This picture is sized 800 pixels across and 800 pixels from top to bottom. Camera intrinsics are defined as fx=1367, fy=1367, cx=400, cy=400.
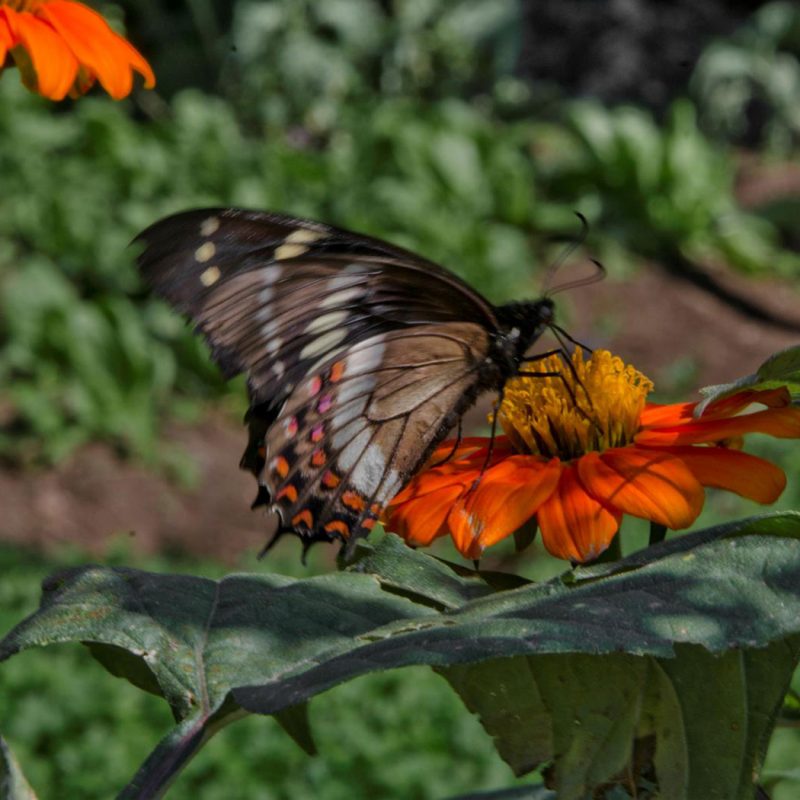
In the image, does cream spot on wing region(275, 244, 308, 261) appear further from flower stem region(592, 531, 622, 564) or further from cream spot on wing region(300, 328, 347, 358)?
flower stem region(592, 531, 622, 564)

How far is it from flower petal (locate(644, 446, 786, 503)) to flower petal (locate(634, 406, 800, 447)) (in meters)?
0.01

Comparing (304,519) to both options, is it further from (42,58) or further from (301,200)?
(301,200)

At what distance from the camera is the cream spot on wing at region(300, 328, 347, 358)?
150 cm

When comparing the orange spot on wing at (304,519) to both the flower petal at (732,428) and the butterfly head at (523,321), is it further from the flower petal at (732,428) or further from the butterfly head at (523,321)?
the flower petal at (732,428)

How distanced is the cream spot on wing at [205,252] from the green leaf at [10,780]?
2.58ft

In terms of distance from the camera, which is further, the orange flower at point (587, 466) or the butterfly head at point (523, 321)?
the butterfly head at point (523, 321)

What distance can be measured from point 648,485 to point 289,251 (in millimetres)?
574

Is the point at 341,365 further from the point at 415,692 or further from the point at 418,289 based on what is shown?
the point at 415,692

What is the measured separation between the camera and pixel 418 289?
4.84ft

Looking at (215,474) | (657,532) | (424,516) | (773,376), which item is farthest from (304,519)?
(215,474)

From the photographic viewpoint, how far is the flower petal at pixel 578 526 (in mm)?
938

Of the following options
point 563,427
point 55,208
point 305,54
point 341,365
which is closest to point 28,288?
point 55,208

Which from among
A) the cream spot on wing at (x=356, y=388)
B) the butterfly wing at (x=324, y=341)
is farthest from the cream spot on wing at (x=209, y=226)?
the cream spot on wing at (x=356, y=388)

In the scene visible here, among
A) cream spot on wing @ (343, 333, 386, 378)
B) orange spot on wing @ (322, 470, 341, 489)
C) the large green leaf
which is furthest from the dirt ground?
the large green leaf
